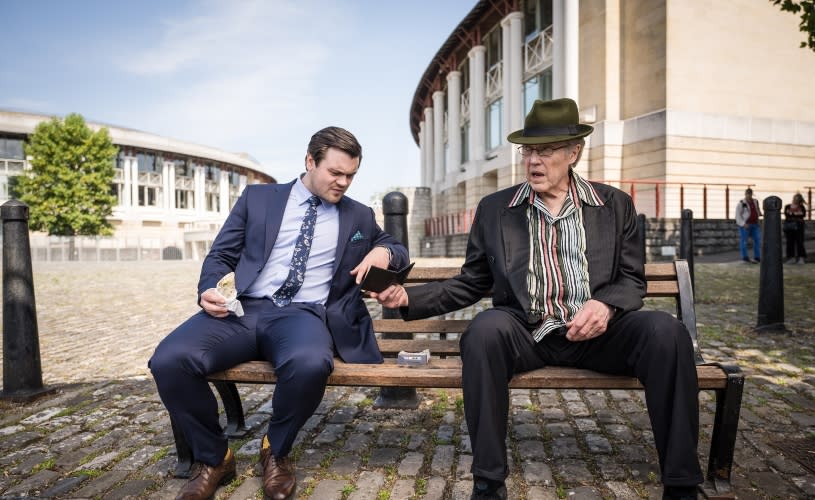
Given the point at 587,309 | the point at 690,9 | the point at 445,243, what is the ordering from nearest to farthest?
1. the point at 587,309
2. the point at 690,9
3. the point at 445,243

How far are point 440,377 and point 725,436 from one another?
4.24 feet

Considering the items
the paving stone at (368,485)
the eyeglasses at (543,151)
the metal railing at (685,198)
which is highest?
the metal railing at (685,198)

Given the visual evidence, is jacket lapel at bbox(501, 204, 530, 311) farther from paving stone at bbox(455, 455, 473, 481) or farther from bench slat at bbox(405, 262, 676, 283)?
paving stone at bbox(455, 455, 473, 481)

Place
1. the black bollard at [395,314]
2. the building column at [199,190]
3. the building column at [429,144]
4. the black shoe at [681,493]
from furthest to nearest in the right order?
the building column at [199,190], the building column at [429,144], the black bollard at [395,314], the black shoe at [681,493]

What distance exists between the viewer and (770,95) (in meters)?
21.3

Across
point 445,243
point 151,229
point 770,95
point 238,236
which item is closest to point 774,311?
point 238,236

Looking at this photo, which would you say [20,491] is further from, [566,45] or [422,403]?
[566,45]

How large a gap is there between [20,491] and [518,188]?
291cm

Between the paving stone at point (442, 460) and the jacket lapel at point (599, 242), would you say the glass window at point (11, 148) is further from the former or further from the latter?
the jacket lapel at point (599, 242)

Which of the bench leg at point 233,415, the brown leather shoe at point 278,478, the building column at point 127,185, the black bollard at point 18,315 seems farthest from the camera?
the building column at point 127,185

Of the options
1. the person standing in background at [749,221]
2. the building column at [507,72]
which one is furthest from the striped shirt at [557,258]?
the building column at [507,72]

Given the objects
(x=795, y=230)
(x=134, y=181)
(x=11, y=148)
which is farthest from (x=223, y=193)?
(x=795, y=230)

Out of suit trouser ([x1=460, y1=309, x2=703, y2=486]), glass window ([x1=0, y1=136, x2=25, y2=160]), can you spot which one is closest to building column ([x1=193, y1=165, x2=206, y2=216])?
glass window ([x1=0, y1=136, x2=25, y2=160])

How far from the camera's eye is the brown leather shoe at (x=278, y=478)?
244 centimetres
